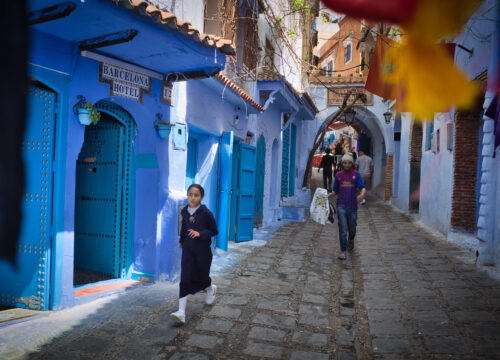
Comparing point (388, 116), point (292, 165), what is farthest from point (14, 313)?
point (388, 116)

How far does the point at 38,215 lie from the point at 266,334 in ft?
9.10

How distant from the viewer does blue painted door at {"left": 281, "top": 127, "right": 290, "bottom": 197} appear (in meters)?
13.5

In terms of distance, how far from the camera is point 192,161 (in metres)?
7.30

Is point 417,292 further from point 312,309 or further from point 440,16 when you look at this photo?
point 440,16

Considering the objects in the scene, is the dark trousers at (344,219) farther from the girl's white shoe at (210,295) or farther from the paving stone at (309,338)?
the paving stone at (309,338)

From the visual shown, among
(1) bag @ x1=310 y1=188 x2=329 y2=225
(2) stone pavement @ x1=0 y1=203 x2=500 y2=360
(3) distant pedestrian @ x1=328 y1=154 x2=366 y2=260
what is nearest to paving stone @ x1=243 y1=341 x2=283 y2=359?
(2) stone pavement @ x1=0 y1=203 x2=500 y2=360

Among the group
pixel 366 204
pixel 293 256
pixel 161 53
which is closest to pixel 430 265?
pixel 293 256

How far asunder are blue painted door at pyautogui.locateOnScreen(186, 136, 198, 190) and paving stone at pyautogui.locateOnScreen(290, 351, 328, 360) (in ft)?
14.0

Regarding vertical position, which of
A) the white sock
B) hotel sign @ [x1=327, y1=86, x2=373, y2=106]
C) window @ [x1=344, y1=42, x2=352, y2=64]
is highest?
window @ [x1=344, y1=42, x2=352, y2=64]

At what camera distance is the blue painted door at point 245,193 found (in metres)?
8.51

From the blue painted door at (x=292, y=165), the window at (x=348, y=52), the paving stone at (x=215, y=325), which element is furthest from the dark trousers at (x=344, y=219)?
the window at (x=348, y=52)

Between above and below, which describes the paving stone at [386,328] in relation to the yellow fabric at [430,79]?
below

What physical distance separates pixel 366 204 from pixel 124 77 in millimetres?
12655

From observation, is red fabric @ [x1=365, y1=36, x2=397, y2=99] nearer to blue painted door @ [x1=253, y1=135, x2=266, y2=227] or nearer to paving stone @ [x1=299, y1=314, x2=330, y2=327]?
paving stone @ [x1=299, y1=314, x2=330, y2=327]
